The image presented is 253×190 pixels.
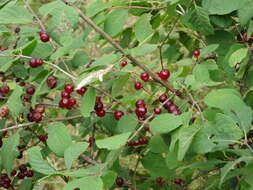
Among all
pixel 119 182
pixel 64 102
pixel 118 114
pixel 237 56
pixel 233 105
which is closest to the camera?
pixel 233 105

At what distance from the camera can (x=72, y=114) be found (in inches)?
80.2

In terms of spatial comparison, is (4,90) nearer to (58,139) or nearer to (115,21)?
(58,139)

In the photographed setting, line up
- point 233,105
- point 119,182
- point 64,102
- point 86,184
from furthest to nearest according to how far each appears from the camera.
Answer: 1. point 119,182
2. point 64,102
3. point 233,105
4. point 86,184

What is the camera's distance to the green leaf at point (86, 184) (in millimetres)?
1340

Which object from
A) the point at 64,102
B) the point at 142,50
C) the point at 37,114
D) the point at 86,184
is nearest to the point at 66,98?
the point at 64,102

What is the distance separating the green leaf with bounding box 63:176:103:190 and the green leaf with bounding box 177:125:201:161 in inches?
10.1

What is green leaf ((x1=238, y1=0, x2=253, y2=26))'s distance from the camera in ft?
5.58

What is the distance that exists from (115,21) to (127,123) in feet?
1.32

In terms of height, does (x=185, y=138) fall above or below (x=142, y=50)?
below

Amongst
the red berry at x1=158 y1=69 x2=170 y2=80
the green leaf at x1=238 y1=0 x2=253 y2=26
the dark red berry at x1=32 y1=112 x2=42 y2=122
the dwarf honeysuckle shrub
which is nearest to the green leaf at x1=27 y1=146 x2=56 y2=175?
the dwarf honeysuckle shrub

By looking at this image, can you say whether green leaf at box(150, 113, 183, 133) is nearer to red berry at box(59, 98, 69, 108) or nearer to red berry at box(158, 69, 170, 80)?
red berry at box(158, 69, 170, 80)

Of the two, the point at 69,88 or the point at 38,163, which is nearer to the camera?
the point at 38,163

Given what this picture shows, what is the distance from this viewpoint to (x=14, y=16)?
5.51 feet

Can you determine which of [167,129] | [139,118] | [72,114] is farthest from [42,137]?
[167,129]
